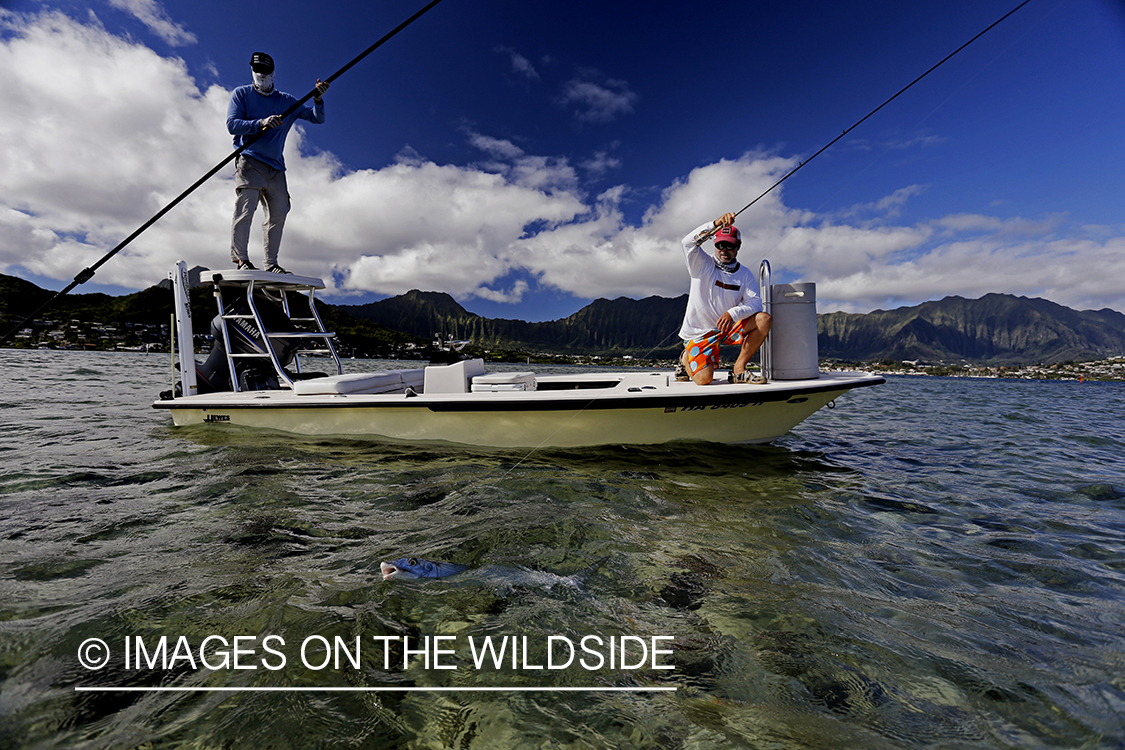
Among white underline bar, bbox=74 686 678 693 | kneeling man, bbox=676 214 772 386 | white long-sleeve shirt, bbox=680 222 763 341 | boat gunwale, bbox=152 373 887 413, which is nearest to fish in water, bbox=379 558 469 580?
white underline bar, bbox=74 686 678 693

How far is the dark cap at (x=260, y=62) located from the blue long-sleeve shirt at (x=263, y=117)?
30 cm

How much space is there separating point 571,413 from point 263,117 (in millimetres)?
6698

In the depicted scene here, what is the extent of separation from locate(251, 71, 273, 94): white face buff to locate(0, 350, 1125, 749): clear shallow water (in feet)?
18.6

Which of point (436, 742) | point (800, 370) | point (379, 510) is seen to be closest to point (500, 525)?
point (379, 510)

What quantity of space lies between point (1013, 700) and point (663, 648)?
1377mm

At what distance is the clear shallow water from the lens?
A: 1592 mm

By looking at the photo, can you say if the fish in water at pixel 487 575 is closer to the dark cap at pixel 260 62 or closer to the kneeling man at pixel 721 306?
the kneeling man at pixel 721 306

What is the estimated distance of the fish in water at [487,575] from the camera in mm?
2512

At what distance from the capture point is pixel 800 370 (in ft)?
19.2

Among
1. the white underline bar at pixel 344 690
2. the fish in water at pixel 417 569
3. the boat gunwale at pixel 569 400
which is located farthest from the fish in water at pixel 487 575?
the boat gunwale at pixel 569 400

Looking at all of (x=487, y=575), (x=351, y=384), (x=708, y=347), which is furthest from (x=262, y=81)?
(x=487, y=575)

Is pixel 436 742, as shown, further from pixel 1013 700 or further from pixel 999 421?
pixel 999 421

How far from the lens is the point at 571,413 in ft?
18.5

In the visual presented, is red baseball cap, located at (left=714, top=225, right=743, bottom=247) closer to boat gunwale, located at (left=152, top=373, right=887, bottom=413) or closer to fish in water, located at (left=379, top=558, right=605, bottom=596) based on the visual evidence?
boat gunwale, located at (left=152, top=373, right=887, bottom=413)
